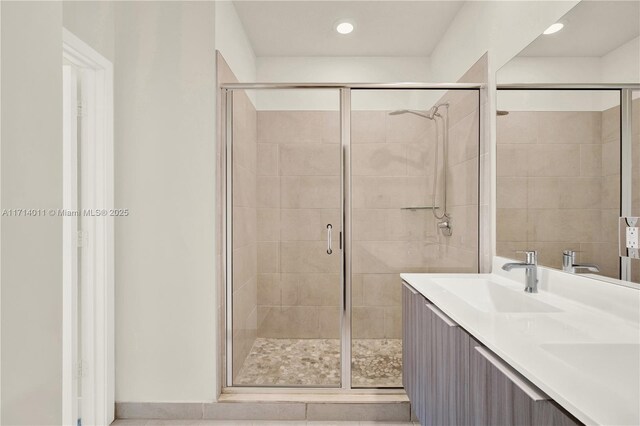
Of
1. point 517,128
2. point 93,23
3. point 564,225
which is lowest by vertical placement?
point 564,225

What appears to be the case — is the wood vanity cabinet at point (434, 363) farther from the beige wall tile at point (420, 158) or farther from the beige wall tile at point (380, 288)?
the beige wall tile at point (420, 158)

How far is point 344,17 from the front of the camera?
9.13 feet

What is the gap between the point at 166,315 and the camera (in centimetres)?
222

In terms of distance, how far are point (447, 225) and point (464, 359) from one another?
1.16 metres

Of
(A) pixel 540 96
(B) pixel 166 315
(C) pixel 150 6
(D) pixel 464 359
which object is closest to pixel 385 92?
(A) pixel 540 96

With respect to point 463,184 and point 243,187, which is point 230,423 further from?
point 463,184

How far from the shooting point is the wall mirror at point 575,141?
4.21 ft

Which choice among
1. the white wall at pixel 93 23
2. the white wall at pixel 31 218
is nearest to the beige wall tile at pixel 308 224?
the white wall at pixel 93 23

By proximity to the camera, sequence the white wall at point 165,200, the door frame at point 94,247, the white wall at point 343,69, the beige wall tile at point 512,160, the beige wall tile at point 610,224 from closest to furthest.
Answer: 1. the beige wall tile at point 610,224
2. the beige wall tile at point 512,160
3. the door frame at point 94,247
4. the white wall at point 165,200
5. the white wall at point 343,69

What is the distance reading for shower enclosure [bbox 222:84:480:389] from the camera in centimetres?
226

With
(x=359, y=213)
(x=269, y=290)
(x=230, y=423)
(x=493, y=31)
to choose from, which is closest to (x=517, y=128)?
(x=493, y=31)

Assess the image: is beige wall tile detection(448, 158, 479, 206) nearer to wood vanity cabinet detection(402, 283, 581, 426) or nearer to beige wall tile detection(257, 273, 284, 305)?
wood vanity cabinet detection(402, 283, 581, 426)

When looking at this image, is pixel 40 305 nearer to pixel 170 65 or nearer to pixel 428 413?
pixel 428 413

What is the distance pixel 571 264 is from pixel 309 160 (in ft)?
4.53
